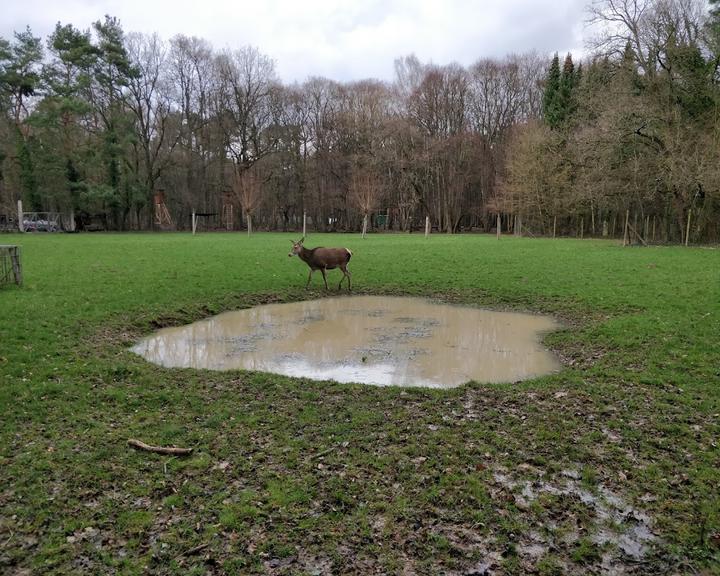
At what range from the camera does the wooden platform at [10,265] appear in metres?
12.1

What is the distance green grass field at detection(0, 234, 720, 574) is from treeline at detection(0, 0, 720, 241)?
1002 inches

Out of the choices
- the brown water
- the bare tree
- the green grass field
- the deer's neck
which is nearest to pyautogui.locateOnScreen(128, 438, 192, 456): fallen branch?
the green grass field

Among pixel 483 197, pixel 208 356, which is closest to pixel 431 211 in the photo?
pixel 483 197

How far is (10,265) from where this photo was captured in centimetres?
1238

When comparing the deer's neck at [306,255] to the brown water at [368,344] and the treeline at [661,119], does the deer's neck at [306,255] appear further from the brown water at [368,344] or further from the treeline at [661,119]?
the treeline at [661,119]

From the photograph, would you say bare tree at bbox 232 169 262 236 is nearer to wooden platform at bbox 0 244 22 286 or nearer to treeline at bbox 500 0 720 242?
treeline at bbox 500 0 720 242

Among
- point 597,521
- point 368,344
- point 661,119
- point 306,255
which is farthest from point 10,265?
point 661,119

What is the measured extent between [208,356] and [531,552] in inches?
239

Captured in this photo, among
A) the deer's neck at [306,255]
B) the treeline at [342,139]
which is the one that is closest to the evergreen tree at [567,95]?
the treeline at [342,139]

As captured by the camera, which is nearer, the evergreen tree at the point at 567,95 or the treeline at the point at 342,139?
the treeline at the point at 342,139

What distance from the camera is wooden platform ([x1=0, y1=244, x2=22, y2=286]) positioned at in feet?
39.7

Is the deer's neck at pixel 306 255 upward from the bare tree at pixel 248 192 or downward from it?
downward

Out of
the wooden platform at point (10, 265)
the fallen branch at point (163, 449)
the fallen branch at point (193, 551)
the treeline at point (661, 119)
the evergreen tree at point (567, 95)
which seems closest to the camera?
the fallen branch at point (193, 551)

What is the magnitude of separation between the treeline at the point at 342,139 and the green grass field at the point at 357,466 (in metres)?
25.5
